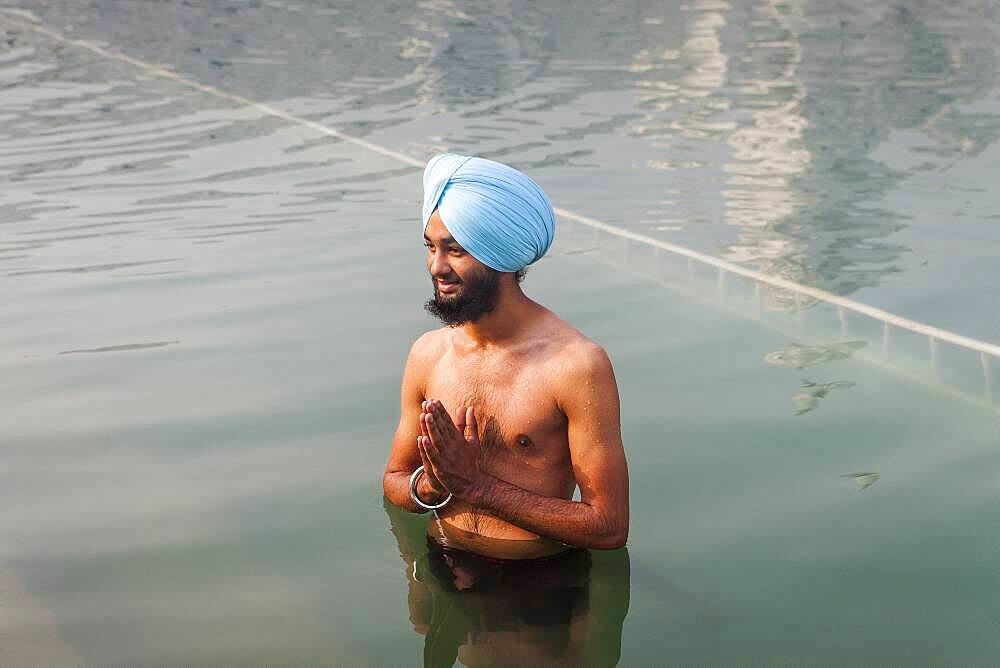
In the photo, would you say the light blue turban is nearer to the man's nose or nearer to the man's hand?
the man's nose

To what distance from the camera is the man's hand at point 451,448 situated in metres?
3.21

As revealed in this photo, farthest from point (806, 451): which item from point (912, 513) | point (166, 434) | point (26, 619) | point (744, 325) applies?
point (26, 619)

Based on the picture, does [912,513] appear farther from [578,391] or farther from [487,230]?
[487,230]

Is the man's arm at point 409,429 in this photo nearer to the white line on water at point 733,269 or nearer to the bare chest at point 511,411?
the bare chest at point 511,411

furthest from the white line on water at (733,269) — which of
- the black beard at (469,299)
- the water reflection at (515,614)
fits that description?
the black beard at (469,299)

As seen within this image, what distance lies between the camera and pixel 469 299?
3443mm

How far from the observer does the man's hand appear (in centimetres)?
321

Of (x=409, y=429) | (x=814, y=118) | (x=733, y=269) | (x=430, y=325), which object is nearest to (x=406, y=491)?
(x=409, y=429)

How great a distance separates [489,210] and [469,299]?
9.4 inches

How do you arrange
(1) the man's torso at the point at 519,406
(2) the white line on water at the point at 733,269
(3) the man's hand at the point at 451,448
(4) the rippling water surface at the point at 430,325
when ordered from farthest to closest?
(2) the white line on water at the point at 733,269, (4) the rippling water surface at the point at 430,325, (1) the man's torso at the point at 519,406, (3) the man's hand at the point at 451,448

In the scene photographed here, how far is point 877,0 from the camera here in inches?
1096

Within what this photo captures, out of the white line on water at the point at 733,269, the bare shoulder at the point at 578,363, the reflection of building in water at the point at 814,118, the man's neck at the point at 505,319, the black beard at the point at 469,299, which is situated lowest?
the reflection of building in water at the point at 814,118

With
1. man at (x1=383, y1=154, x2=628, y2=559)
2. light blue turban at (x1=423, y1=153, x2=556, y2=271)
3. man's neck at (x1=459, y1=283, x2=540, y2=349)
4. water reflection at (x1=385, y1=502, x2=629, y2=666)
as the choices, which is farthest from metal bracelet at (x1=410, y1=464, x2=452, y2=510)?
light blue turban at (x1=423, y1=153, x2=556, y2=271)

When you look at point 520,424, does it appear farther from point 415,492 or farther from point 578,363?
point 415,492
